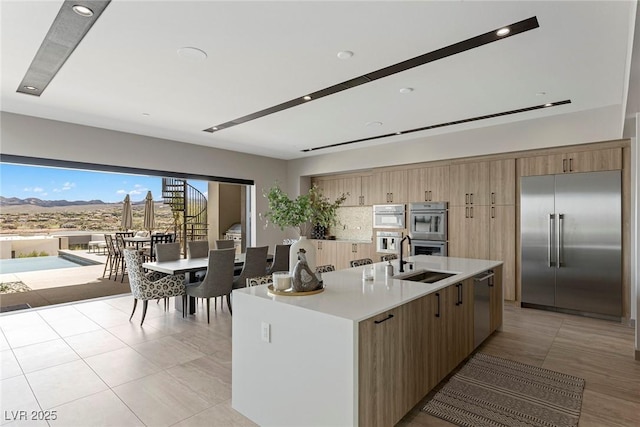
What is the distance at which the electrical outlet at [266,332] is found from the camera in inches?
86.7

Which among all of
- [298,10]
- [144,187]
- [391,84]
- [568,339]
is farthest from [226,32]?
[144,187]

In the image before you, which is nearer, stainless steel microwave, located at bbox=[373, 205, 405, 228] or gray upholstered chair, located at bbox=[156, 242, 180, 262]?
gray upholstered chair, located at bbox=[156, 242, 180, 262]

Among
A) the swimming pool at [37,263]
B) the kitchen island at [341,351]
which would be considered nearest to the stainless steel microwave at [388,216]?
the kitchen island at [341,351]

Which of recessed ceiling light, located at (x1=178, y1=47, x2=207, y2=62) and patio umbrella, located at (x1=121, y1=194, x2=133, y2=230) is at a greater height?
recessed ceiling light, located at (x1=178, y1=47, x2=207, y2=62)

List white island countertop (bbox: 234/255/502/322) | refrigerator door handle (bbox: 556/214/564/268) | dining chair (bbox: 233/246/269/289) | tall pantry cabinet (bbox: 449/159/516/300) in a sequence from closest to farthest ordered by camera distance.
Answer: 1. white island countertop (bbox: 234/255/502/322)
2. refrigerator door handle (bbox: 556/214/564/268)
3. dining chair (bbox: 233/246/269/289)
4. tall pantry cabinet (bbox: 449/159/516/300)

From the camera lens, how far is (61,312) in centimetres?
507

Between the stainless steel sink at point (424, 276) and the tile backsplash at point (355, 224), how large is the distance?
408 centimetres

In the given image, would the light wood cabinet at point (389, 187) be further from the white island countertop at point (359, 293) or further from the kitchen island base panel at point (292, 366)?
the kitchen island base panel at point (292, 366)

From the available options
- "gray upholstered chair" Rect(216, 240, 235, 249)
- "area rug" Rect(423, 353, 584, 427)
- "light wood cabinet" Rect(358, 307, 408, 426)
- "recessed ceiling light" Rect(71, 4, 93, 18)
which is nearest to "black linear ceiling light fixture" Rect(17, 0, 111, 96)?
"recessed ceiling light" Rect(71, 4, 93, 18)

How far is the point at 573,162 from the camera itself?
4852 millimetres

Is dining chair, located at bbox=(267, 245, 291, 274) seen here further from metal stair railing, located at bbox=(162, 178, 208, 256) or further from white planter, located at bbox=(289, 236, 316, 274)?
metal stair railing, located at bbox=(162, 178, 208, 256)

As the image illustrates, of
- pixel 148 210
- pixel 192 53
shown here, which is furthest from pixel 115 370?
pixel 148 210

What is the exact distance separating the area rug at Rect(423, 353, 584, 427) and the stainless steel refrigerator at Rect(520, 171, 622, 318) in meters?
2.30

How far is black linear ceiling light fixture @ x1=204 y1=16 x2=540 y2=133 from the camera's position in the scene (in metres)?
2.60
